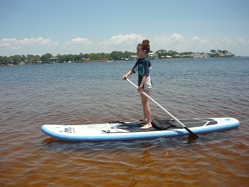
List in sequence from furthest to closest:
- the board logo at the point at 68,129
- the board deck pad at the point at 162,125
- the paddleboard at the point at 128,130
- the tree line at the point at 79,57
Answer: the tree line at the point at 79,57
the board deck pad at the point at 162,125
the board logo at the point at 68,129
the paddleboard at the point at 128,130

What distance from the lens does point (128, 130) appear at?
6234 millimetres

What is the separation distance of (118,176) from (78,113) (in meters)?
5.43

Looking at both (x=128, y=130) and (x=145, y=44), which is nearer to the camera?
(x=145, y=44)

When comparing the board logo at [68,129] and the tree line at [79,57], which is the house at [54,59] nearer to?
the tree line at [79,57]

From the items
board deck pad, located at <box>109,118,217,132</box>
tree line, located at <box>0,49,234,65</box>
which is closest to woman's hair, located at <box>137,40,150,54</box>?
board deck pad, located at <box>109,118,217,132</box>

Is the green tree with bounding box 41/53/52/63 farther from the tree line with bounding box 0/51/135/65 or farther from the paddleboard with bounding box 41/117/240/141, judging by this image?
the paddleboard with bounding box 41/117/240/141

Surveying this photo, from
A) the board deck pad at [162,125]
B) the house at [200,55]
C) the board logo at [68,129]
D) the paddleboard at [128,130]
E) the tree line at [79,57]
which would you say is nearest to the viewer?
the paddleboard at [128,130]

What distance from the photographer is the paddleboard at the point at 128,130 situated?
5875 millimetres

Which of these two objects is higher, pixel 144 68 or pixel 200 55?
pixel 200 55

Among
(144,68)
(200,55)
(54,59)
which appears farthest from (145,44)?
(200,55)

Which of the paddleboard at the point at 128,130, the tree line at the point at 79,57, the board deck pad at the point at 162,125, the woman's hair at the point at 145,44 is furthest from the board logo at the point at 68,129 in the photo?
the tree line at the point at 79,57

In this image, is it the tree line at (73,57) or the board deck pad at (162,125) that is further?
the tree line at (73,57)

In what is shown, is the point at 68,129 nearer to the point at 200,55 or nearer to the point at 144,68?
the point at 144,68

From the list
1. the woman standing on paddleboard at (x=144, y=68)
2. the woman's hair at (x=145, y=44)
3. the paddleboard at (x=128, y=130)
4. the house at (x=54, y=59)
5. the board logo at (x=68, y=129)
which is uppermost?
the house at (x=54, y=59)
